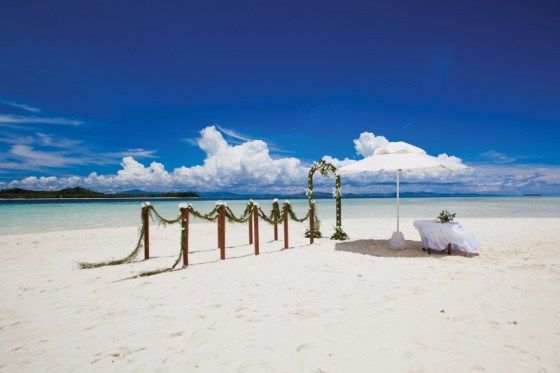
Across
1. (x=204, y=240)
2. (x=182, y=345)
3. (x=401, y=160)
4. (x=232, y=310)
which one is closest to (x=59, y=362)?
(x=182, y=345)

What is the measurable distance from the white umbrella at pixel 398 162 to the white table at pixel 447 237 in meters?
0.76

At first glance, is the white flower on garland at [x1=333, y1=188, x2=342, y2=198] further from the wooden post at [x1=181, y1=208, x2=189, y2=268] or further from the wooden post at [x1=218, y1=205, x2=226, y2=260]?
the wooden post at [x1=181, y1=208, x2=189, y2=268]

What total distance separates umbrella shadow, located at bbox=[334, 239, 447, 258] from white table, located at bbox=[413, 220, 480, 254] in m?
0.27

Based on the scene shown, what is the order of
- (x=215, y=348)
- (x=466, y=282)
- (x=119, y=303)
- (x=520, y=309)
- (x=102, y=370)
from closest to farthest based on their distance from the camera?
(x=102, y=370)
(x=215, y=348)
(x=520, y=309)
(x=119, y=303)
(x=466, y=282)

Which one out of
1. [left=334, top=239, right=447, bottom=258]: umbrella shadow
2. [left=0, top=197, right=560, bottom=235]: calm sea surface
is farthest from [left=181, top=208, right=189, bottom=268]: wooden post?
[left=0, top=197, right=560, bottom=235]: calm sea surface

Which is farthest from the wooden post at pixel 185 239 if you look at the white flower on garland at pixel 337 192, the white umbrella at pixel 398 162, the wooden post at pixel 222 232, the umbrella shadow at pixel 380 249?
the white flower on garland at pixel 337 192

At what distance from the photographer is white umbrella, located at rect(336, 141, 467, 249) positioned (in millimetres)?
7734

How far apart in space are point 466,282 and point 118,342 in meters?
5.55

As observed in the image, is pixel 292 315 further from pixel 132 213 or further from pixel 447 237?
pixel 132 213

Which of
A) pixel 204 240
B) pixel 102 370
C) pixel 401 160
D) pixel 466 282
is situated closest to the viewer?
pixel 102 370

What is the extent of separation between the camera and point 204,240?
38.4 feet

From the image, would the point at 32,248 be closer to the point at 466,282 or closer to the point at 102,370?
the point at 102,370

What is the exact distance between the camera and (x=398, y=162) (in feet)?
26.0

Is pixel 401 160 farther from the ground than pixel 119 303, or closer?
farther from the ground
